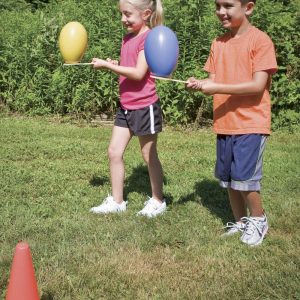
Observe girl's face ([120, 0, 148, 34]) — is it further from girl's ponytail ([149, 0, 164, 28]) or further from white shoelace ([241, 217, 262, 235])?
white shoelace ([241, 217, 262, 235])

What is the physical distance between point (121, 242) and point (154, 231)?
0.31 metres

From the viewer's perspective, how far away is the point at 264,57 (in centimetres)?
345

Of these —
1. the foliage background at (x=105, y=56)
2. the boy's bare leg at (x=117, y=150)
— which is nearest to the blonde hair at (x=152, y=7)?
the boy's bare leg at (x=117, y=150)

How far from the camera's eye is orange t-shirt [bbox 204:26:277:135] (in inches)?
136

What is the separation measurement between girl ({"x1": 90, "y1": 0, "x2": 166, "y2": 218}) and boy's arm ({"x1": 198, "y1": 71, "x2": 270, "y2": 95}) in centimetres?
76

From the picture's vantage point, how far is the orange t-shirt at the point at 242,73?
11.4 feet

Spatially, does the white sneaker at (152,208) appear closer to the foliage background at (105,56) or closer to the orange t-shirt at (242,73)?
the orange t-shirt at (242,73)

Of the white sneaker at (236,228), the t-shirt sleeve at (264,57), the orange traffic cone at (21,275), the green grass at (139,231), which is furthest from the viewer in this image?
the white sneaker at (236,228)

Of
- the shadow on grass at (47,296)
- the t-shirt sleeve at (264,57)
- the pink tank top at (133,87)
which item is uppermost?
the t-shirt sleeve at (264,57)

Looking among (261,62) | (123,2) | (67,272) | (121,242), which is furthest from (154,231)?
(123,2)

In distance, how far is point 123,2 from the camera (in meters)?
4.07

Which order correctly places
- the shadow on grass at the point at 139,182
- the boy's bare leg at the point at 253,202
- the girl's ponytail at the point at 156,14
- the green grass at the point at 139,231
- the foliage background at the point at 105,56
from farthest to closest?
1. the foliage background at the point at 105,56
2. the shadow on grass at the point at 139,182
3. the girl's ponytail at the point at 156,14
4. the boy's bare leg at the point at 253,202
5. the green grass at the point at 139,231

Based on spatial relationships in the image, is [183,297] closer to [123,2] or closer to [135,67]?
[135,67]

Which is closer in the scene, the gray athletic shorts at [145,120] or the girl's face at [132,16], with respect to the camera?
the girl's face at [132,16]
